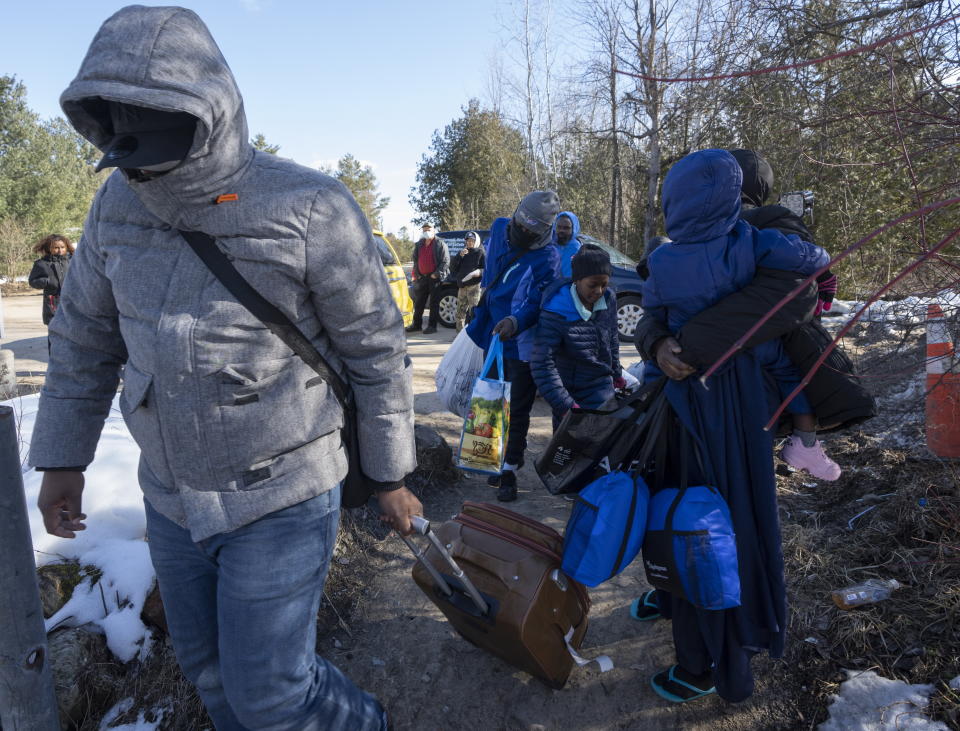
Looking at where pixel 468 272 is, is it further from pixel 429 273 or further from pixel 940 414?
pixel 940 414

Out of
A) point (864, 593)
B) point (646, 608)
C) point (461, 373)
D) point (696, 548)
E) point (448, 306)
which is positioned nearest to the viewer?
point (696, 548)

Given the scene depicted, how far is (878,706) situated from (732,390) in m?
1.25

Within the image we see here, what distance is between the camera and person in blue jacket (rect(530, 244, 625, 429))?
143 inches

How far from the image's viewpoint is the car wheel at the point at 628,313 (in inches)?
370

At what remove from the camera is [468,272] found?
10.5m

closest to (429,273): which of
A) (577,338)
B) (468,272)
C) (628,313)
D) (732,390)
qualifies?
(468,272)

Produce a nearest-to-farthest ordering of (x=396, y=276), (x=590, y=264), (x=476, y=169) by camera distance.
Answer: (x=590, y=264) < (x=396, y=276) < (x=476, y=169)

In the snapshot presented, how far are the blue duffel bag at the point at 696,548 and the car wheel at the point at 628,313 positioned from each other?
7535mm

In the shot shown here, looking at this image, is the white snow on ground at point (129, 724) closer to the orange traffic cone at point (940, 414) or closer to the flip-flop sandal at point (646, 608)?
the flip-flop sandal at point (646, 608)

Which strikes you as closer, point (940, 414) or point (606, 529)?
point (606, 529)

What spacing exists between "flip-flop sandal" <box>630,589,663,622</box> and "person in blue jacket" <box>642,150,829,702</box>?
0.67m

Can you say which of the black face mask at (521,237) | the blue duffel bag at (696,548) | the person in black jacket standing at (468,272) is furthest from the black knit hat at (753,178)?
the person in black jacket standing at (468,272)

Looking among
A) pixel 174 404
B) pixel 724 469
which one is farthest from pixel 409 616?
pixel 174 404

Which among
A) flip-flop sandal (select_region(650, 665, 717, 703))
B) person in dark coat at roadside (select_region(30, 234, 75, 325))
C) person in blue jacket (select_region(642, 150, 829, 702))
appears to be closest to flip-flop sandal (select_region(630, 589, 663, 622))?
flip-flop sandal (select_region(650, 665, 717, 703))
